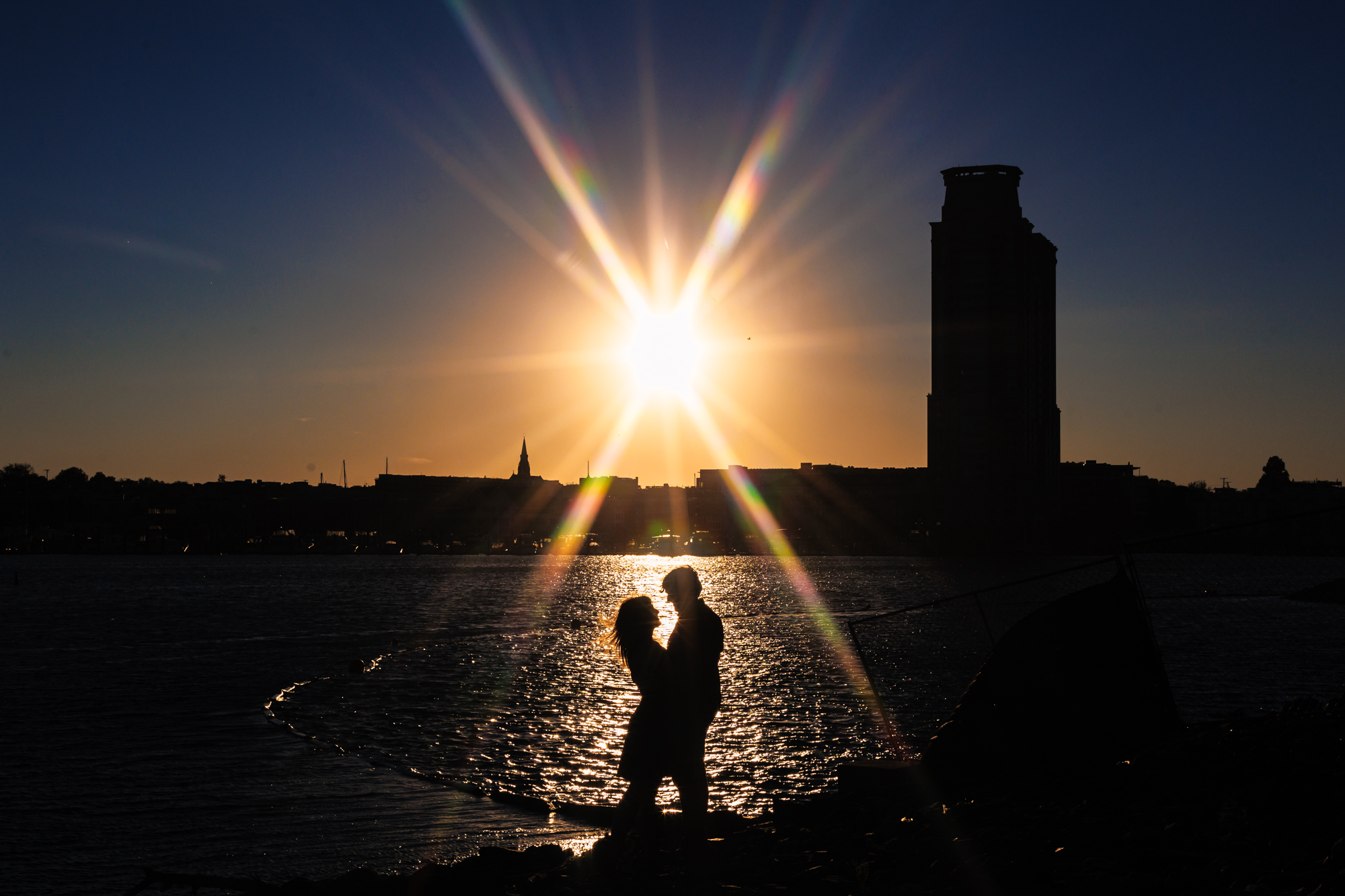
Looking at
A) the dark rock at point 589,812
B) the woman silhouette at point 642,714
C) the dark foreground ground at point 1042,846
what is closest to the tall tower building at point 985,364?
the dark rock at point 589,812

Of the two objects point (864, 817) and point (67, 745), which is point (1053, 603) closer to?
point (864, 817)

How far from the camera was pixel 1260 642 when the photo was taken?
1471 inches

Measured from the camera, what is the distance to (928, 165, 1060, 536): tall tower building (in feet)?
606

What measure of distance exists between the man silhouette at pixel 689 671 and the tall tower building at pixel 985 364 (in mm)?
182340

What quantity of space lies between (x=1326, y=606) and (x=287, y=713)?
61.3 metres

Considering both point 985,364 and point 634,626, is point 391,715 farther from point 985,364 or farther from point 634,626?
point 985,364

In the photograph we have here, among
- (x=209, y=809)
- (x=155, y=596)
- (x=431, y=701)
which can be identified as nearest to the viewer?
(x=209, y=809)

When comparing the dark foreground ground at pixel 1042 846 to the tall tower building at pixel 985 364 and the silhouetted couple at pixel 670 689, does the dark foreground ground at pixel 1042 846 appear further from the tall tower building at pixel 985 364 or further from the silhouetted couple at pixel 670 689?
the tall tower building at pixel 985 364

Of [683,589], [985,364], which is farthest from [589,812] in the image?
[985,364]

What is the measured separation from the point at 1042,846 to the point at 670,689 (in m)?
3.19

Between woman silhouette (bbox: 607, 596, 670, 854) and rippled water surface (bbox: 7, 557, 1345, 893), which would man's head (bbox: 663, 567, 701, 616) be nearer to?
woman silhouette (bbox: 607, 596, 670, 854)

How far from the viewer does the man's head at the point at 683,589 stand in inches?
322

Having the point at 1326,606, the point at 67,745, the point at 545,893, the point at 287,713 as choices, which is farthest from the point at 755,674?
the point at 1326,606

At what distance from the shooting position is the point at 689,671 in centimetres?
837
